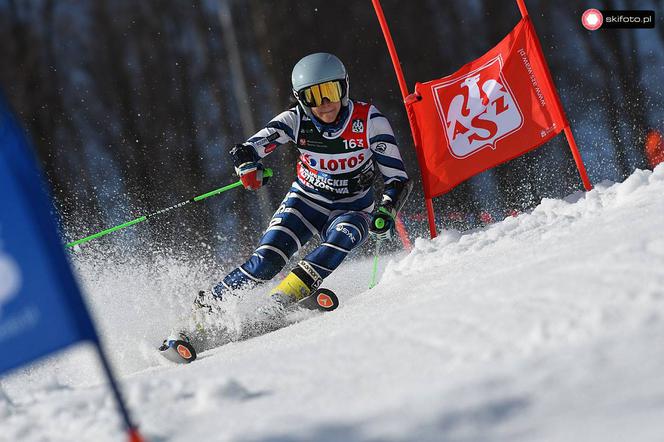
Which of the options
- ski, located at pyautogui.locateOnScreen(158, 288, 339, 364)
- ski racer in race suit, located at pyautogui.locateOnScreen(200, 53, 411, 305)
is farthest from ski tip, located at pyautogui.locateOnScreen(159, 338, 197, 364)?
ski racer in race suit, located at pyautogui.locateOnScreen(200, 53, 411, 305)

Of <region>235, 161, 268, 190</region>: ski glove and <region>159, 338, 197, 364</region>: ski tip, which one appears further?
<region>235, 161, 268, 190</region>: ski glove

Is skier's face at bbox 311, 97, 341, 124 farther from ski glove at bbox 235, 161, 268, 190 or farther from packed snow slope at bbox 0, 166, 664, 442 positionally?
packed snow slope at bbox 0, 166, 664, 442

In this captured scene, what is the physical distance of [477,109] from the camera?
5047 mm

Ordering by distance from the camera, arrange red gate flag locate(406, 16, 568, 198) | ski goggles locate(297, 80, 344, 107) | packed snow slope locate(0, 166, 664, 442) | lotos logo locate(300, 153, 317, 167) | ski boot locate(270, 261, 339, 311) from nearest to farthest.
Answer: packed snow slope locate(0, 166, 664, 442), ski boot locate(270, 261, 339, 311), ski goggles locate(297, 80, 344, 107), lotos logo locate(300, 153, 317, 167), red gate flag locate(406, 16, 568, 198)

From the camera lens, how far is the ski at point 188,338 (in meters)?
4.01

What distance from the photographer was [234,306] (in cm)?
431

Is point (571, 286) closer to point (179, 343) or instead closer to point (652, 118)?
point (179, 343)

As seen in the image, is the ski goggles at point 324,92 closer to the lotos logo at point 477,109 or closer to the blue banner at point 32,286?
the lotos logo at point 477,109

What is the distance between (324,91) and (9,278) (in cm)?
290

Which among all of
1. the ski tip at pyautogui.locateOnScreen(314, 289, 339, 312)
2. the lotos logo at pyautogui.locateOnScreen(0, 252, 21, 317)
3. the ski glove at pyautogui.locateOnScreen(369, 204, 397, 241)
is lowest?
the ski tip at pyautogui.locateOnScreen(314, 289, 339, 312)

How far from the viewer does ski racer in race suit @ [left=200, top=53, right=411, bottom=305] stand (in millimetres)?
4449

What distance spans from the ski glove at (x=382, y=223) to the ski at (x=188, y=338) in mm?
448

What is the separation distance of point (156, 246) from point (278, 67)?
10.1 ft

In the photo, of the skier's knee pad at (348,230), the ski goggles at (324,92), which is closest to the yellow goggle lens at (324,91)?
the ski goggles at (324,92)
